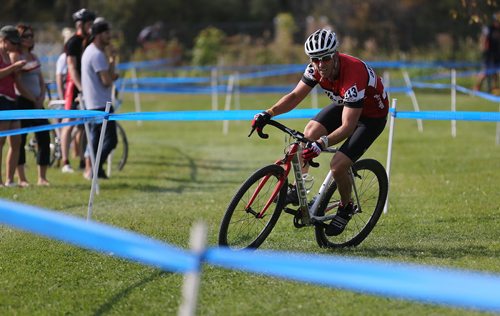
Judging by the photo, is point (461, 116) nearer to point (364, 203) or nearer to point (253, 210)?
point (364, 203)

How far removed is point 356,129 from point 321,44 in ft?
3.07

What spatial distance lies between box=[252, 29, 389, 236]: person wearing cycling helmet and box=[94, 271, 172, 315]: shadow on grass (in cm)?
142

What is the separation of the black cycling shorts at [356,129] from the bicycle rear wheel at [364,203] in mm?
355

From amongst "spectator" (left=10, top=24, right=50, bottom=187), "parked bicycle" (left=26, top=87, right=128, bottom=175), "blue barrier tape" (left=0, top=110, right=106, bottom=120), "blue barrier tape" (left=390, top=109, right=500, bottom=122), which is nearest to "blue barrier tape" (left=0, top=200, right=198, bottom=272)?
"blue barrier tape" (left=0, top=110, right=106, bottom=120)

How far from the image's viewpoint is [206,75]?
105 ft

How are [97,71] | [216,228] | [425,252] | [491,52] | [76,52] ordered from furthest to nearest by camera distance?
[491,52] → [76,52] → [97,71] → [216,228] → [425,252]

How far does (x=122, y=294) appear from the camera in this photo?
6.29m

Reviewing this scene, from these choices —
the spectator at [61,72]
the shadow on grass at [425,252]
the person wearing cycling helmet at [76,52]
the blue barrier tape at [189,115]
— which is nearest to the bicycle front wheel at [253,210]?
the shadow on grass at [425,252]

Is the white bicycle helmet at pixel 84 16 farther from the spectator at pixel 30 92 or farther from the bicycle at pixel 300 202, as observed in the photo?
the bicycle at pixel 300 202

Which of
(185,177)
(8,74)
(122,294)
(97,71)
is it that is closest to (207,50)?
(185,177)

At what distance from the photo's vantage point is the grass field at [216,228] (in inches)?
237

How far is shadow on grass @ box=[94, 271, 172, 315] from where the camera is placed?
5.95 meters

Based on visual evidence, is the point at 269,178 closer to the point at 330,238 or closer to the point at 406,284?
the point at 330,238

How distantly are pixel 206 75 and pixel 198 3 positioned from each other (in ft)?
35.9
